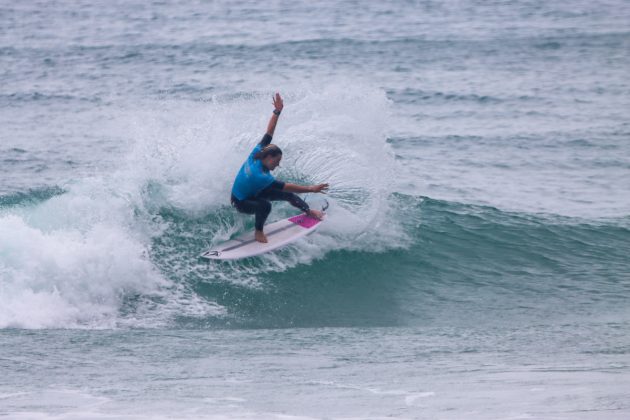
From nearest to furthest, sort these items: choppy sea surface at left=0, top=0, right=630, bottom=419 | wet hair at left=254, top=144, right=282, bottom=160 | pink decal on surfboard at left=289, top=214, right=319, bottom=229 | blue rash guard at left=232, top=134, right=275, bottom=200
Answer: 1. choppy sea surface at left=0, top=0, right=630, bottom=419
2. wet hair at left=254, top=144, right=282, bottom=160
3. blue rash guard at left=232, top=134, right=275, bottom=200
4. pink decal on surfboard at left=289, top=214, right=319, bottom=229

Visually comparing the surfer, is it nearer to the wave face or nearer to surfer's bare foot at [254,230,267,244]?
surfer's bare foot at [254,230,267,244]

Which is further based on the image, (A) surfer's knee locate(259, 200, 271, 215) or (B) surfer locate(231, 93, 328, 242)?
(A) surfer's knee locate(259, 200, 271, 215)

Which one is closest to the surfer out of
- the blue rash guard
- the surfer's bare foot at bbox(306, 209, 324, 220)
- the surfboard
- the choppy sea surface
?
the blue rash guard

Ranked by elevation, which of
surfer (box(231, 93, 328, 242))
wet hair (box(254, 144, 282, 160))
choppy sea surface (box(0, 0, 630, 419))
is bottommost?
choppy sea surface (box(0, 0, 630, 419))

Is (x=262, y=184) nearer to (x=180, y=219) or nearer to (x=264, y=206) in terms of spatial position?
(x=264, y=206)

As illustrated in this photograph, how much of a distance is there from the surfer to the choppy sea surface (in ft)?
3.31

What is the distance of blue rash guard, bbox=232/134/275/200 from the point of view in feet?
36.4

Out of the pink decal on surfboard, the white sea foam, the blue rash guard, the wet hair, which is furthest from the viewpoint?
the pink decal on surfboard

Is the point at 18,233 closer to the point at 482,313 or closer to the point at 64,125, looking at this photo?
the point at 482,313

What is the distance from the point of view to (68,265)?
10836mm

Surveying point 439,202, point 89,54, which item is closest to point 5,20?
point 89,54

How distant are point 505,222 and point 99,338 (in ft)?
26.2

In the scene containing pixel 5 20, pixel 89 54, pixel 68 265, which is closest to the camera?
pixel 68 265

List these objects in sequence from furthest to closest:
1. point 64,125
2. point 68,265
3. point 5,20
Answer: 1. point 5,20
2. point 64,125
3. point 68,265
